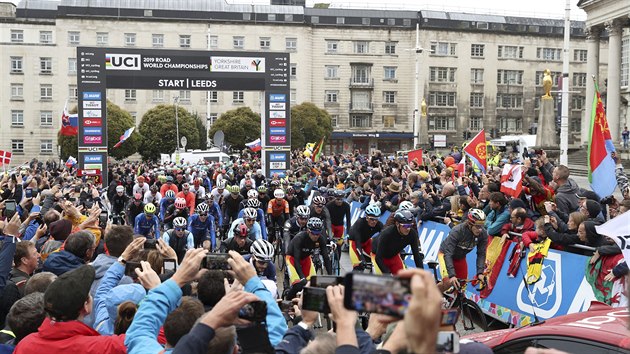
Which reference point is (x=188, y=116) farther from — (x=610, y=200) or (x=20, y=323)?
(x=20, y=323)

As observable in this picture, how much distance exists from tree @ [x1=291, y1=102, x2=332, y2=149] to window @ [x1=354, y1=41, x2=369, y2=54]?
12.1 metres

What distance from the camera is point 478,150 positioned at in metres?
19.2

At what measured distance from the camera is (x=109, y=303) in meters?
5.38

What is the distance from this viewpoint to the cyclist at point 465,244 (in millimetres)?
10219

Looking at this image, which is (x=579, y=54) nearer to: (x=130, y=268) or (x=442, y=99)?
(x=442, y=99)

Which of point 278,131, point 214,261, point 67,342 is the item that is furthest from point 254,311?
point 278,131

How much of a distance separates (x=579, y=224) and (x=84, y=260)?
6022 mm

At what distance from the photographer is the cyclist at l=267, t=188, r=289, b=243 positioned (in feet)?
54.6

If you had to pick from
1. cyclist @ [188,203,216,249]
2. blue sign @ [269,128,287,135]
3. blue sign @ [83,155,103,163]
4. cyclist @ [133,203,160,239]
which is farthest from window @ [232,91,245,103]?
cyclist @ [188,203,216,249]

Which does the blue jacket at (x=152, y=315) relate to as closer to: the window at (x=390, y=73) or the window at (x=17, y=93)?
the window at (x=17, y=93)

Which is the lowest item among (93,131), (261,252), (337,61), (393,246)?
(393,246)

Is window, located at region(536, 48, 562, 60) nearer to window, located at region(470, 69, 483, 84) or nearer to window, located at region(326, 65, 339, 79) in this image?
window, located at region(470, 69, 483, 84)

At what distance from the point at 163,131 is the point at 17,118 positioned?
18.4 metres

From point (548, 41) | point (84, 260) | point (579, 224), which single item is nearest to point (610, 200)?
point (579, 224)
